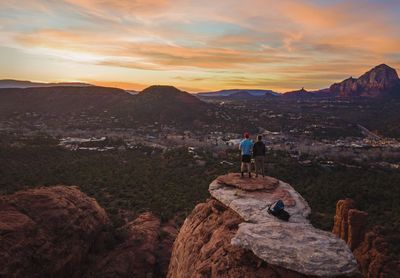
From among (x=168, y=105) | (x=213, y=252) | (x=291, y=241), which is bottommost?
(x=168, y=105)

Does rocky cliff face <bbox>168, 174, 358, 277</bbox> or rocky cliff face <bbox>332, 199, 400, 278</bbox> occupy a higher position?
rocky cliff face <bbox>168, 174, 358, 277</bbox>

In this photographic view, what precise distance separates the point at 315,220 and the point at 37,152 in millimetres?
48636

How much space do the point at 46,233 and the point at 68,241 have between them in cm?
123

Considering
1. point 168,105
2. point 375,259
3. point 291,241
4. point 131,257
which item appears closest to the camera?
point 291,241

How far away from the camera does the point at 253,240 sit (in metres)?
11.9

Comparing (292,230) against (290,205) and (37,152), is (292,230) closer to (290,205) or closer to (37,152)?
(290,205)

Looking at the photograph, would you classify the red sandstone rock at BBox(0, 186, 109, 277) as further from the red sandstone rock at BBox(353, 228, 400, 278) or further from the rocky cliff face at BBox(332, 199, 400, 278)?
the red sandstone rock at BBox(353, 228, 400, 278)

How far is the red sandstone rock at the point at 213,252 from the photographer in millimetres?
11672

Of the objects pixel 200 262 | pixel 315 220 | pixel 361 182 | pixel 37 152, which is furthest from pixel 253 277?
pixel 37 152

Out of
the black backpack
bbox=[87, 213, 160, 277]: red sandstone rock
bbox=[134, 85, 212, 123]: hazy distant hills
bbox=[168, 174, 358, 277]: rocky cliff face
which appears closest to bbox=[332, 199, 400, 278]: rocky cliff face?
bbox=[168, 174, 358, 277]: rocky cliff face

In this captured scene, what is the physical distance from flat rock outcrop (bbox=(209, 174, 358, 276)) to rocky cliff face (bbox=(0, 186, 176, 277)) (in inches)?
328

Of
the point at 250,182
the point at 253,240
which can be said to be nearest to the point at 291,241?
the point at 253,240

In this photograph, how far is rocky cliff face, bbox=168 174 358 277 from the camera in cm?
1077

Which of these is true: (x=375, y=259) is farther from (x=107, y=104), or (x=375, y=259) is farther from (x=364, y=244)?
(x=107, y=104)
